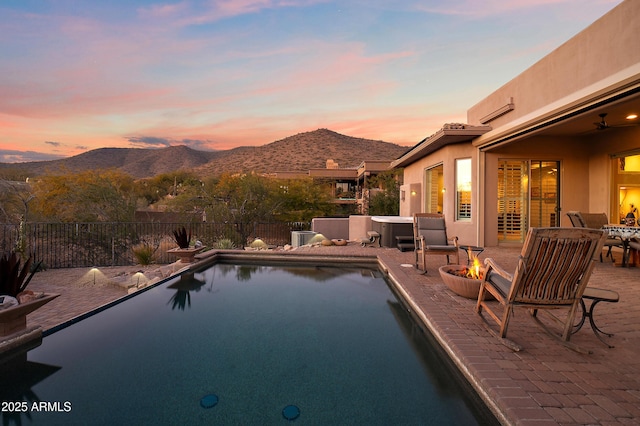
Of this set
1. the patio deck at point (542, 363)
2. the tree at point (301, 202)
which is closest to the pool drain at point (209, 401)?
the patio deck at point (542, 363)

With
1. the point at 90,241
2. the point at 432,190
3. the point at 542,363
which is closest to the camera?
the point at 542,363

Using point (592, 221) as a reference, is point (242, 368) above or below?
below

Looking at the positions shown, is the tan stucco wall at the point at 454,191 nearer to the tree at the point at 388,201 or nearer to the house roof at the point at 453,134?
the house roof at the point at 453,134

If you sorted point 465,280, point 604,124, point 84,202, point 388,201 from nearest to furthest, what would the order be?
1. point 465,280
2. point 604,124
3. point 84,202
4. point 388,201

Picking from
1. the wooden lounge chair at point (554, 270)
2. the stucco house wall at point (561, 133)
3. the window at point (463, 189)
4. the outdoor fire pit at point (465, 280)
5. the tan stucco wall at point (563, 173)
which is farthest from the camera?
the window at point (463, 189)

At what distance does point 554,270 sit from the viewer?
9.10 ft

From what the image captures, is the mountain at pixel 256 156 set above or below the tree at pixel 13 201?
above

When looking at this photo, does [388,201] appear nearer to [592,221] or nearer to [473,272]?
[592,221]

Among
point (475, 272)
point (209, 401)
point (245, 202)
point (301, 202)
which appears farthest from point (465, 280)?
point (301, 202)

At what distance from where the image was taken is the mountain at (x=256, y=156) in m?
43.8

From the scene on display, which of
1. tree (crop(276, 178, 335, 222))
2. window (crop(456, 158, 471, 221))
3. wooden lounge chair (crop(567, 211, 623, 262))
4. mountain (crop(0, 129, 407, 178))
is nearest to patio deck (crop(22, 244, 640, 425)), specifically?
wooden lounge chair (crop(567, 211, 623, 262))

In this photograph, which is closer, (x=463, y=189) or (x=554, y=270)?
(x=554, y=270)

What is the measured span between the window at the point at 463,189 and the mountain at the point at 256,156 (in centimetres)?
3378

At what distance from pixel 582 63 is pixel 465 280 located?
17.9ft
